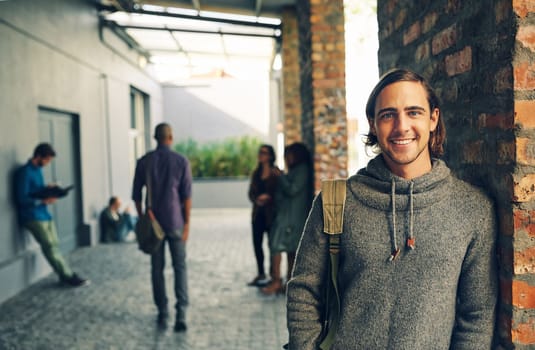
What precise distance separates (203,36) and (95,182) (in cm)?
394

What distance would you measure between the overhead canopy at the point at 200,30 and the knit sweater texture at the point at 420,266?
24.0 feet

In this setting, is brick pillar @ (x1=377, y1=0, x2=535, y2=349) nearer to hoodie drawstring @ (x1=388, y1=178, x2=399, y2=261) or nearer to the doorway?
hoodie drawstring @ (x1=388, y1=178, x2=399, y2=261)

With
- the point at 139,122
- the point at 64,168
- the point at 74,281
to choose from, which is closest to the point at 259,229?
the point at 74,281

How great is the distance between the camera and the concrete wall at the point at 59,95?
653 centimetres

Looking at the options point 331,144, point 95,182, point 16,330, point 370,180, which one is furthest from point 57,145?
point 370,180

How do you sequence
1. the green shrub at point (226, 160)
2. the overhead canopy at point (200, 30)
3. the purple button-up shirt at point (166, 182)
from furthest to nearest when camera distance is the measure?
the green shrub at point (226, 160) → the overhead canopy at point (200, 30) → the purple button-up shirt at point (166, 182)

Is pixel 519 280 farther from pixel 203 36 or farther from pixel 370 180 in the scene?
pixel 203 36

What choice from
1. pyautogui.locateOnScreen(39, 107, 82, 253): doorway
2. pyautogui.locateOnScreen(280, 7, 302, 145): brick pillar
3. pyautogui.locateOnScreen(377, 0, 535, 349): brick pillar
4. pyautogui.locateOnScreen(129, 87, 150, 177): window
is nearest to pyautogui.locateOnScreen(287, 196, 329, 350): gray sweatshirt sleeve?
A: pyautogui.locateOnScreen(377, 0, 535, 349): brick pillar

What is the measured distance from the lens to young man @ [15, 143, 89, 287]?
21.2ft

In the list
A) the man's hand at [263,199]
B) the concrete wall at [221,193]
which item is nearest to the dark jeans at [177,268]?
the man's hand at [263,199]

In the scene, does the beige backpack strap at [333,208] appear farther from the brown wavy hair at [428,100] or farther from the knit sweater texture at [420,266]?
the brown wavy hair at [428,100]

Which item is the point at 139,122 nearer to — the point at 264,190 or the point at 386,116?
the point at 264,190

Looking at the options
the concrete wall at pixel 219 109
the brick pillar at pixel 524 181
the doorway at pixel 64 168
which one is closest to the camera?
the brick pillar at pixel 524 181

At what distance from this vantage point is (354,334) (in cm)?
170
